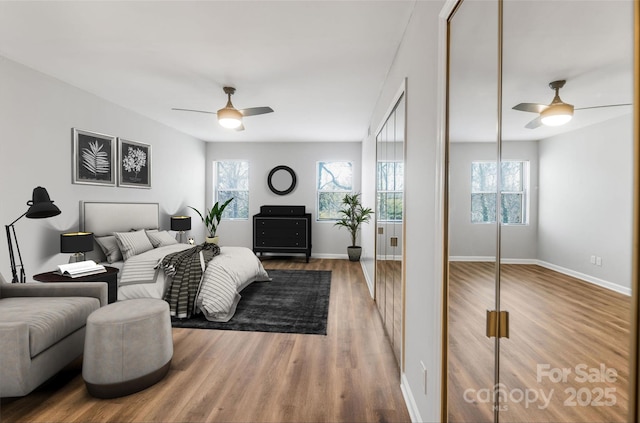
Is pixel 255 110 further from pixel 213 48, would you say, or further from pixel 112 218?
pixel 112 218

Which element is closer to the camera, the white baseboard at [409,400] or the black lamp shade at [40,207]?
the white baseboard at [409,400]

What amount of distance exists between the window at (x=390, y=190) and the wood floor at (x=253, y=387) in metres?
1.15

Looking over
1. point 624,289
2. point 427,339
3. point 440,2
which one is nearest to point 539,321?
point 624,289

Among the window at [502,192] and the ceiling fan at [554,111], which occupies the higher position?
the ceiling fan at [554,111]

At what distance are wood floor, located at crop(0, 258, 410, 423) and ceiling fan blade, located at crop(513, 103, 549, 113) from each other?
68.1 inches

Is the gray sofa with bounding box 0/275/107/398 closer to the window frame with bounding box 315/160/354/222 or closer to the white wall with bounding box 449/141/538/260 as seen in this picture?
the white wall with bounding box 449/141/538/260

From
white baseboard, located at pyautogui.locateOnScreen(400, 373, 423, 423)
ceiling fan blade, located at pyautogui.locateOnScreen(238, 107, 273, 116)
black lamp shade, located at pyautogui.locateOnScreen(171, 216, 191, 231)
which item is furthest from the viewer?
black lamp shade, located at pyautogui.locateOnScreen(171, 216, 191, 231)

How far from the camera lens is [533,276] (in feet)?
2.80

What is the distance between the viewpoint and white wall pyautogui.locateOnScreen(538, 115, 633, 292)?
557mm

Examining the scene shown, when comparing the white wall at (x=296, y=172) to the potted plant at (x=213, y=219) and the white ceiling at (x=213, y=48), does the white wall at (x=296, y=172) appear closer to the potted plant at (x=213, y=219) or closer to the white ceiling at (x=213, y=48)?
the potted plant at (x=213, y=219)

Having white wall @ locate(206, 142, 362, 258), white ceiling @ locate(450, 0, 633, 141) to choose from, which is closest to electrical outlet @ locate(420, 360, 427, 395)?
white ceiling @ locate(450, 0, 633, 141)

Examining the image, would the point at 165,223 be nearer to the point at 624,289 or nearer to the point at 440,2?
the point at 440,2

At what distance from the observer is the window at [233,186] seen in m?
6.91

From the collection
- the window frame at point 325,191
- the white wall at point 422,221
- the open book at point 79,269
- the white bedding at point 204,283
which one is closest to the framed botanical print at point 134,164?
the white bedding at point 204,283
